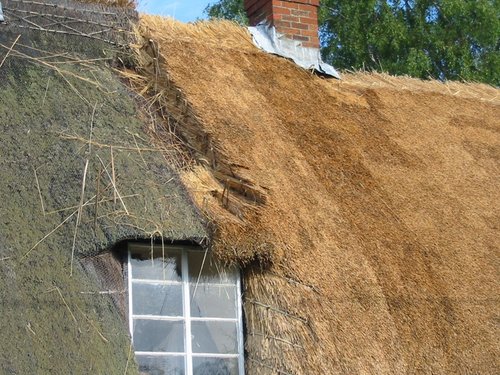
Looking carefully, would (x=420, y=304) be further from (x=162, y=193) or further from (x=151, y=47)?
(x=151, y=47)

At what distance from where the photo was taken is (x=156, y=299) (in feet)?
24.4

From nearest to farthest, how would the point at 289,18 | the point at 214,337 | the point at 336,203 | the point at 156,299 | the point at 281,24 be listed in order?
the point at 156,299 < the point at 214,337 < the point at 336,203 < the point at 281,24 < the point at 289,18

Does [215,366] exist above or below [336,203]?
below

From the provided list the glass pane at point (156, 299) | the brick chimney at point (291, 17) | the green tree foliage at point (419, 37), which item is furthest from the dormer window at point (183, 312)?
the green tree foliage at point (419, 37)

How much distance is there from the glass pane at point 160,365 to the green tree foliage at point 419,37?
12.9 metres

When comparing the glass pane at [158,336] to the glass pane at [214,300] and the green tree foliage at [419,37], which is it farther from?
the green tree foliage at [419,37]

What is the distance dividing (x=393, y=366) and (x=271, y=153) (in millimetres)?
2141

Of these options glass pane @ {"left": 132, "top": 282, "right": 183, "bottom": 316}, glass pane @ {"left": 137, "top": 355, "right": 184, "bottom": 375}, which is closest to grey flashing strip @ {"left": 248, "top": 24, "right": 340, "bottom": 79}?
glass pane @ {"left": 132, "top": 282, "right": 183, "bottom": 316}

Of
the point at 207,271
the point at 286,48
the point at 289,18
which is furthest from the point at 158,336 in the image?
the point at 289,18

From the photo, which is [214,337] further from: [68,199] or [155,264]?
[68,199]

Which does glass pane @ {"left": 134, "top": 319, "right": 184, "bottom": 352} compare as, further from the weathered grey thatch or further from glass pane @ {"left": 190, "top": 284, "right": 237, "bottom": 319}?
the weathered grey thatch

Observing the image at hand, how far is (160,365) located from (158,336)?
21 centimetres

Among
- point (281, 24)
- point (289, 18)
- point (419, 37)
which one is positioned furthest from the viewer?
point (419, 37)

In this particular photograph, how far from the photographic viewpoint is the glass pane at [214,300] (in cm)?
758
